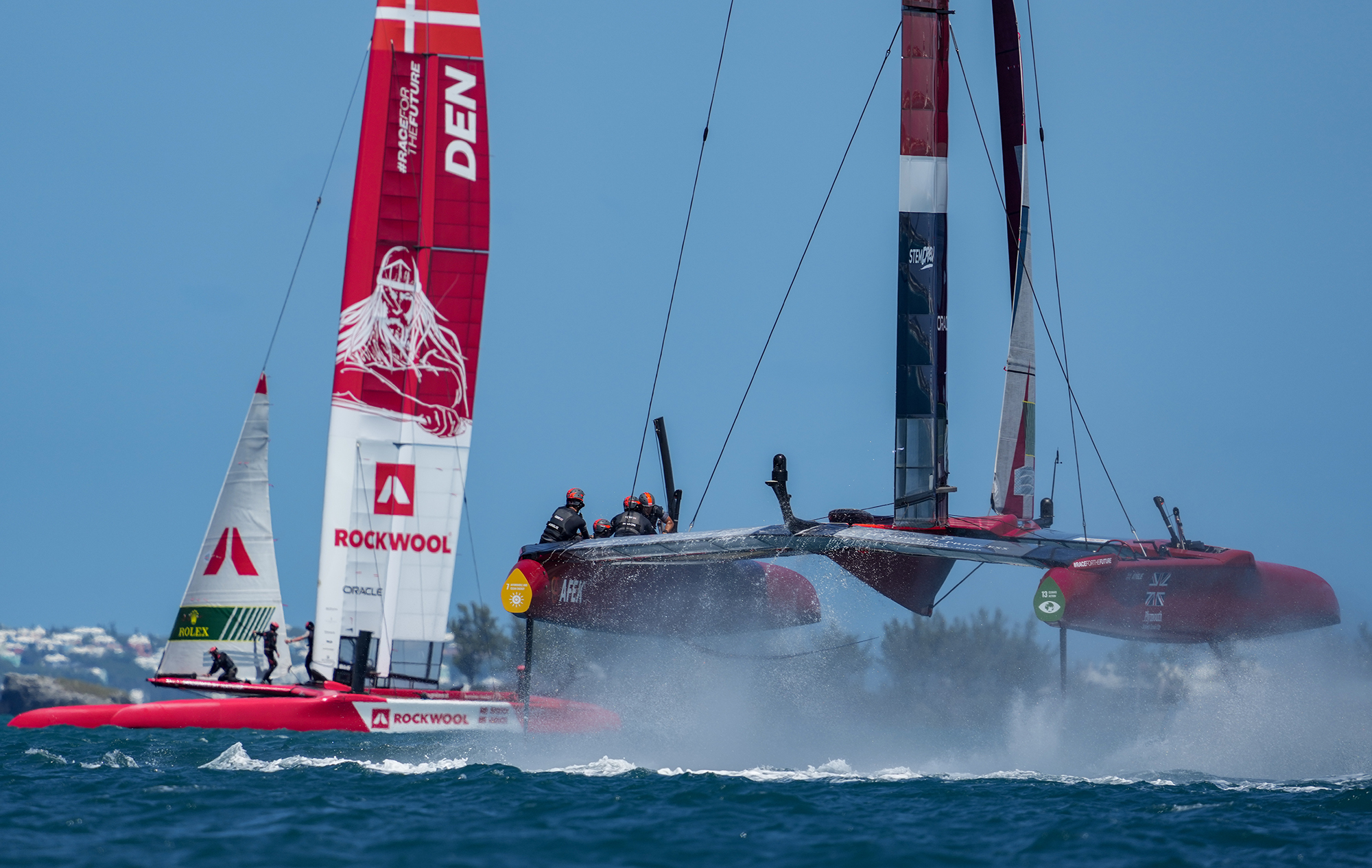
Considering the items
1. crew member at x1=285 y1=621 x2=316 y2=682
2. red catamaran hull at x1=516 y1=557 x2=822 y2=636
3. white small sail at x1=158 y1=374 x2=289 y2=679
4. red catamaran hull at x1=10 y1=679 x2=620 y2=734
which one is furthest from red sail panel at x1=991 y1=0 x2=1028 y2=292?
white small sail at x1=158 y1=374 x2=289 y2=679

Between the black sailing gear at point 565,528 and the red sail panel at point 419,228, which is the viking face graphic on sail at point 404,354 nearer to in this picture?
the red sail panel at point 419,228

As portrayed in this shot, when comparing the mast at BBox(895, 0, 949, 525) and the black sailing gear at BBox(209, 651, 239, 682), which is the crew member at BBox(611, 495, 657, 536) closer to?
the mast at BBox(895, 0, 949, 525)

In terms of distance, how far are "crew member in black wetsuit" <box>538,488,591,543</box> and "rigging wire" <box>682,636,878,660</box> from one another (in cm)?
151

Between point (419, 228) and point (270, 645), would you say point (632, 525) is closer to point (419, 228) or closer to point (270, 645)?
point (419, 228)

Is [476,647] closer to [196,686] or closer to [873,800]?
[196,686]

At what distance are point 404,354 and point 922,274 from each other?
23.7 feet

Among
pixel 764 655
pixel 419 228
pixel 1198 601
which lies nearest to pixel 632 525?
pixel 764 655

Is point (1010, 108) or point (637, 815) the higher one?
point (1010, 108)

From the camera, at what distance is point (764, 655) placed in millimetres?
12125

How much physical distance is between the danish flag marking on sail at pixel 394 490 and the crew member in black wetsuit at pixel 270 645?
2.43 metres

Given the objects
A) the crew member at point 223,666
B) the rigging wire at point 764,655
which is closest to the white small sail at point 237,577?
the crew member at point 223,666

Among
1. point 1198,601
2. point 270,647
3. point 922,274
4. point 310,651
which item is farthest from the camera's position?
point 270,647

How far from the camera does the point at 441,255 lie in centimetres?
1633

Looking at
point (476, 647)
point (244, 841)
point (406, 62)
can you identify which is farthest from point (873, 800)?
point (476, 647)
